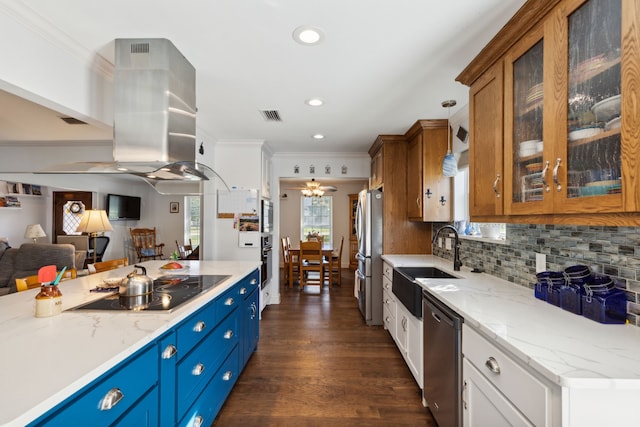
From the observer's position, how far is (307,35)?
1771mm

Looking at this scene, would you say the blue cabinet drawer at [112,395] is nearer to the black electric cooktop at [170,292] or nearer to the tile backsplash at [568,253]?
the black electric cooktop at [170,292]

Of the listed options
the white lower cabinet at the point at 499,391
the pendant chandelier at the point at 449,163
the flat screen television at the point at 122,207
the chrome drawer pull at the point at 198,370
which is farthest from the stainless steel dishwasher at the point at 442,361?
the flat screen television at the point at 122,207

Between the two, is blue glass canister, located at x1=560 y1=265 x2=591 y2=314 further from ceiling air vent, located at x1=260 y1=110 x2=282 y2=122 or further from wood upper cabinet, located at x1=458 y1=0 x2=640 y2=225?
ceiling air vent, located at x1=260 y1=110 x2=282 y2=122

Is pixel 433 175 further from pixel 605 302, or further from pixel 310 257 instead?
pixel 310 257

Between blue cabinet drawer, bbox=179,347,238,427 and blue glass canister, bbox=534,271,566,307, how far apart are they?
1.99 metres

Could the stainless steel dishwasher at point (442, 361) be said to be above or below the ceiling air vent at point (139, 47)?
below

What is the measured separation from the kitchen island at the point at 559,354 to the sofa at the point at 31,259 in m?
5.20

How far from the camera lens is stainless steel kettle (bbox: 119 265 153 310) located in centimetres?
160

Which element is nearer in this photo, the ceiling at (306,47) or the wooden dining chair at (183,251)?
the ceiling at (306,47)

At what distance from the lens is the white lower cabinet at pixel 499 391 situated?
987mm

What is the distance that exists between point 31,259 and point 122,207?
3.40 m

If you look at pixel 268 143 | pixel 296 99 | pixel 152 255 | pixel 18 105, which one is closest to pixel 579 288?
pixel 296 99

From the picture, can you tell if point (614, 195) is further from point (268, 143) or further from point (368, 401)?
point (268, 143)

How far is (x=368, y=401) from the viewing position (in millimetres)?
2281
